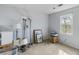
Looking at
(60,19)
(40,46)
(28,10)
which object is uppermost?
(28,10)

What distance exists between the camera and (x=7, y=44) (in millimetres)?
1412

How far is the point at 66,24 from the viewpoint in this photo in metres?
1.52

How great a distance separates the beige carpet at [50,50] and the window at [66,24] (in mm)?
255

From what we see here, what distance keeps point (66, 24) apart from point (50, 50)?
0.51 metres

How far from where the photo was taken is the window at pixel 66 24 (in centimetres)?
149

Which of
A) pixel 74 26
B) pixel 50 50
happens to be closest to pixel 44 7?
pixel 74 26

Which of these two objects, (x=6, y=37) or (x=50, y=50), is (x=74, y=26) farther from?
(x=6, y=37)

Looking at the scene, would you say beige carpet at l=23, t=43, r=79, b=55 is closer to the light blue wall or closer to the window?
the light blue wall

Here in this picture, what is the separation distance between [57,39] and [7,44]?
0.82 meters

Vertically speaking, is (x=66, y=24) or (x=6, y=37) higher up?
(x=66, y=24)
